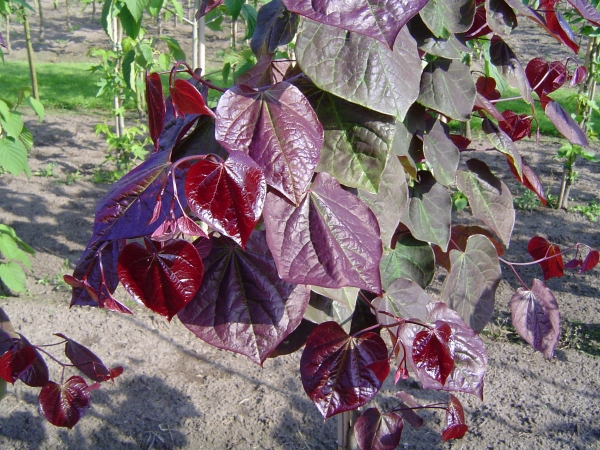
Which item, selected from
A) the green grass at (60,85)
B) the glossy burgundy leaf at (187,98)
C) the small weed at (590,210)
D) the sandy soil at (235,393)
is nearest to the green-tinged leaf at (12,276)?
the sandy soil at (235,393)

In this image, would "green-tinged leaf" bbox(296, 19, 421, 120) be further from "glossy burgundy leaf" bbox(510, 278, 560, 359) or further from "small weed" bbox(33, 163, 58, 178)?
"small weed" bbox(33, 163, 58, 178)

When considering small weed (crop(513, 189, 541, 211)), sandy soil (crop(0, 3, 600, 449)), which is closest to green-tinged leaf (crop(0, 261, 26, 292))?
sandy soil (crop(0, 3, 600, 449))

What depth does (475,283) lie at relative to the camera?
119 cm

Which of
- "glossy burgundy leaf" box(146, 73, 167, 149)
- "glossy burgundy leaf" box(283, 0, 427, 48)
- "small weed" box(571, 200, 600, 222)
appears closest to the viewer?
"glossy burgundy leaf" box(283, 0, 427, 48)

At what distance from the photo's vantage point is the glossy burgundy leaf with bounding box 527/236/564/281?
1.44 metres

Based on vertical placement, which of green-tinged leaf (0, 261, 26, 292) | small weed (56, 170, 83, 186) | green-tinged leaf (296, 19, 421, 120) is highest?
green-tinged leaf (296, 19, 421, 120)

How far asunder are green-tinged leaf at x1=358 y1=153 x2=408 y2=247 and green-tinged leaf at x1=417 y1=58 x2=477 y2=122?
128 millimetres

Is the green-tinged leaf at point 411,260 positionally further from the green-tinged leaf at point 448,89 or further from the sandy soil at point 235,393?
the sandy soil at point 235,393

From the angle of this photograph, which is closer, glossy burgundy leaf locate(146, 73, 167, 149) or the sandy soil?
glossy burgundy leaf locate(146, 73, 167, 149)

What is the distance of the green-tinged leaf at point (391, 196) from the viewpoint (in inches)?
37.5

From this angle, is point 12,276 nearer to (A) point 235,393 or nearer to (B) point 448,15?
(A) point 235,393

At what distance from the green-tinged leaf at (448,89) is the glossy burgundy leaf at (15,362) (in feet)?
3.10

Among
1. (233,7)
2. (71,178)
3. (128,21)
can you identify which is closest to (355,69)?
(233,7)

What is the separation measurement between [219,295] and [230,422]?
1927mm
